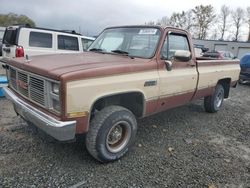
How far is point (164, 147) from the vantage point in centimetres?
416

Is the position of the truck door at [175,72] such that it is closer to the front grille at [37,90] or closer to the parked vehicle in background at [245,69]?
the front grille at [37,90]

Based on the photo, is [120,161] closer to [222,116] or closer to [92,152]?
[92,152]

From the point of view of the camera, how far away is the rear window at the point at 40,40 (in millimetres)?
8583

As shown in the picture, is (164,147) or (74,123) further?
(164,147)

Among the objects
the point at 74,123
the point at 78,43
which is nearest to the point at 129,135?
the point at 74,123

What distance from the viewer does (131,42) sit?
4.23m

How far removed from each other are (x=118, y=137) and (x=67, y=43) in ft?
22.6

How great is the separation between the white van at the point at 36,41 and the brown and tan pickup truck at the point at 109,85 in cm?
460

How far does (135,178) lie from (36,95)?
1735 millimetres

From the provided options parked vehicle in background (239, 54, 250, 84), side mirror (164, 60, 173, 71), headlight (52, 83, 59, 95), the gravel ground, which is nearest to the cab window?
side mirror (164, 60, 173, 71)

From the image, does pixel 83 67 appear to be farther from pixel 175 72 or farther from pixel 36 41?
pixel 36 41

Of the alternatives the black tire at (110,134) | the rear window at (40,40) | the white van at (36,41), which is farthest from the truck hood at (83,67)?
the rear window at (40,40)

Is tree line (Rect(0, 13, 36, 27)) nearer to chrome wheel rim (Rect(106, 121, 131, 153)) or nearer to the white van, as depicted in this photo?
the white van

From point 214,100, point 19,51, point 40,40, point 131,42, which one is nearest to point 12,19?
point 40,40
